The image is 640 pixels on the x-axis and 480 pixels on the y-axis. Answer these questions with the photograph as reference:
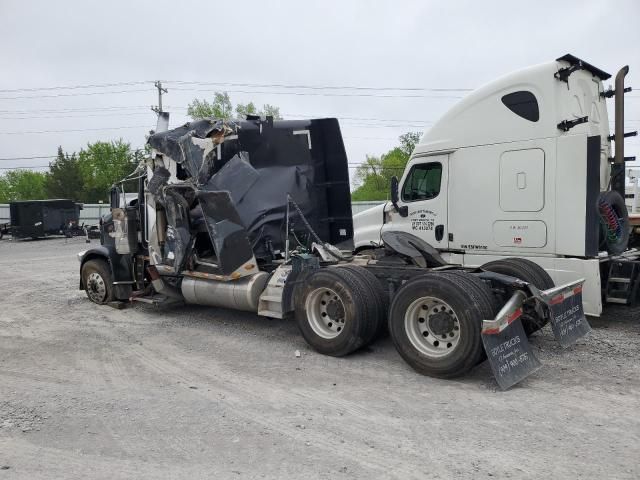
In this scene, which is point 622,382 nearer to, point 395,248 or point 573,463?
point 573,463

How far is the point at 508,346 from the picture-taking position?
4.74 m

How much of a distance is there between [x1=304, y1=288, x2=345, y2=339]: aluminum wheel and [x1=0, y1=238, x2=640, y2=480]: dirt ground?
313 millimetres

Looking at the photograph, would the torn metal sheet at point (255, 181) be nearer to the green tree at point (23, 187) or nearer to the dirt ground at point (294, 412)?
the dirt ground at point (294, 412)

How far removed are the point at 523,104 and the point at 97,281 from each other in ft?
24.5

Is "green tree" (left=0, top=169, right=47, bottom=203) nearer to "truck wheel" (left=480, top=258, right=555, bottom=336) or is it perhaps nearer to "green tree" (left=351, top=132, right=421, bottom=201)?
"green tree" (left=351, top=132, right=421, bottom=201)

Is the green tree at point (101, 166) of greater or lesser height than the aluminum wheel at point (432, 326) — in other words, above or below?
above

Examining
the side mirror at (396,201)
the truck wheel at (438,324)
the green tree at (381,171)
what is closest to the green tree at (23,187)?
the green tree at (381,171)

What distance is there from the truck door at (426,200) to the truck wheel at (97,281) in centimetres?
493

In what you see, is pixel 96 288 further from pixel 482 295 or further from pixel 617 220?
pixel 617 220

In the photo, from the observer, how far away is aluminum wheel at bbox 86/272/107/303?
30.1ft

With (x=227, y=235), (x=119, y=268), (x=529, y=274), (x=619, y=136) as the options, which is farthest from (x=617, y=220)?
(x=119, y=268)

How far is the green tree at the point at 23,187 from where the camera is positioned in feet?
285

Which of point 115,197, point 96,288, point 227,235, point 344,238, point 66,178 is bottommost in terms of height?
point 96,288

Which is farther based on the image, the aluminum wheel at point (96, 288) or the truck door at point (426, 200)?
the aluminum wheel at point (96, 288)
